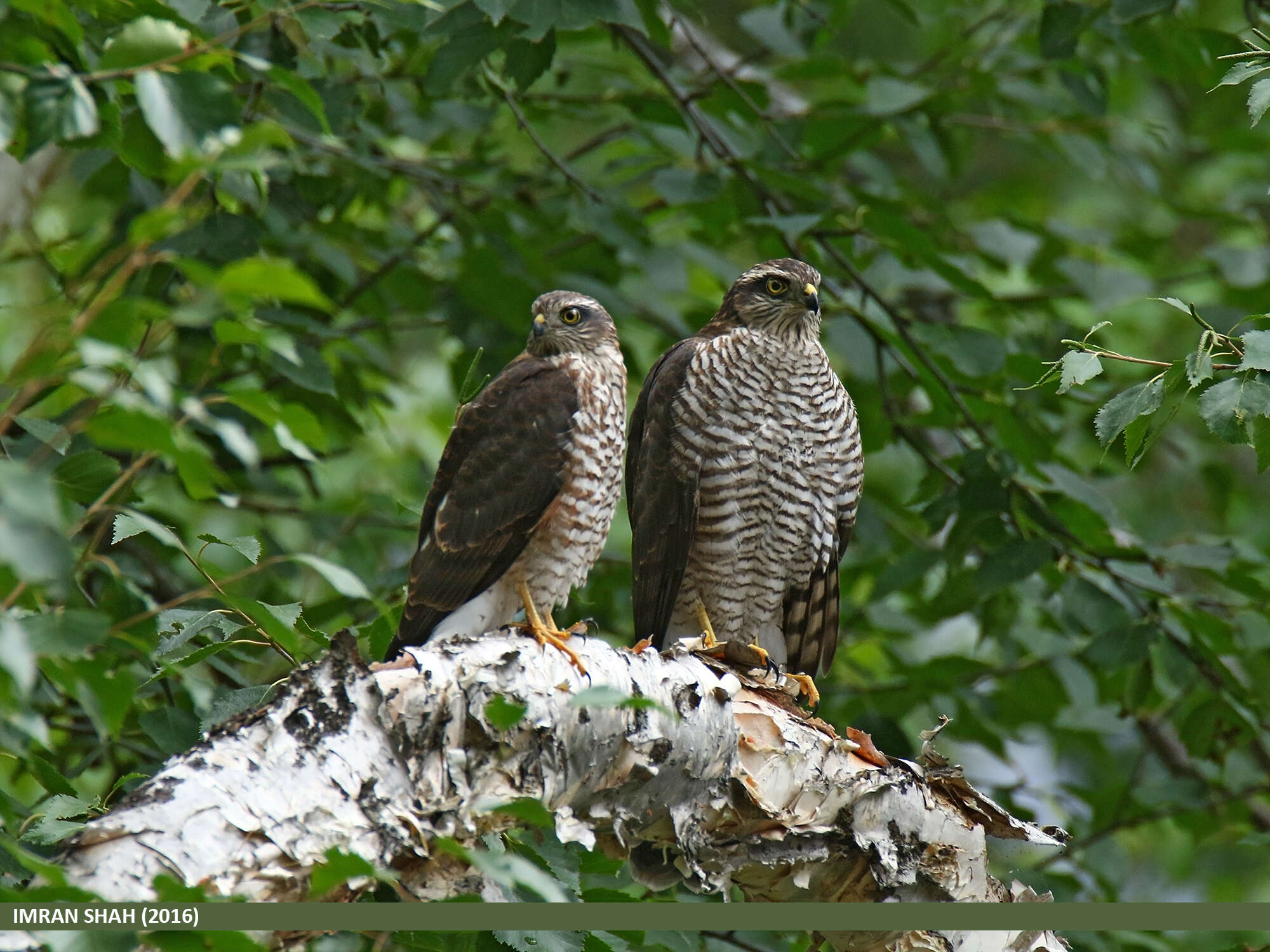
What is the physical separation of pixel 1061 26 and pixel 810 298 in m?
1.51

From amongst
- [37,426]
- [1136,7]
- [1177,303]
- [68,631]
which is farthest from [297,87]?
[1136,7]

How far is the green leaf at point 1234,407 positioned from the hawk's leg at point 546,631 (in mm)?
1346

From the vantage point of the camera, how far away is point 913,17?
4945 mm

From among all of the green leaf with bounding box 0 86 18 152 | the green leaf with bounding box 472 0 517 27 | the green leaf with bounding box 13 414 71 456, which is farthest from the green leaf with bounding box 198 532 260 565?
the green leaf with bounding box 472 0 517 27

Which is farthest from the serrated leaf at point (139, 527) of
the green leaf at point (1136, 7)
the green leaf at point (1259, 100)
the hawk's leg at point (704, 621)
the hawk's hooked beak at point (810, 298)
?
the green leaf at point (1136, 7)

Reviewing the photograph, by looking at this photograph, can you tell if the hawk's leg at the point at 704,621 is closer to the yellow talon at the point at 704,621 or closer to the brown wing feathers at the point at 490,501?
the yellow talon at the point at 704,621

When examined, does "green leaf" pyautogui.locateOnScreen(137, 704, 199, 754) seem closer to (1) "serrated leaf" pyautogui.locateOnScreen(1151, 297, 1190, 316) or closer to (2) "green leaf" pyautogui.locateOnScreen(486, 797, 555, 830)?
(2) "green leaf" pyautogui.locateOnScreen(486, 797, 555, 830)

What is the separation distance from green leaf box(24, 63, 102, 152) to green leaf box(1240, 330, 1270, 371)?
1981 millimetres

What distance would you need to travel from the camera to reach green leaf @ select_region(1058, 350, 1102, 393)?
89.1 inches

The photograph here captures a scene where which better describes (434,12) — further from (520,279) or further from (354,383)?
(354,383)

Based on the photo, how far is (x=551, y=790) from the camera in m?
2.47

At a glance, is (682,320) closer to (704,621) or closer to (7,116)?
(704,621)

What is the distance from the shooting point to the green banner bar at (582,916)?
1.75 metres

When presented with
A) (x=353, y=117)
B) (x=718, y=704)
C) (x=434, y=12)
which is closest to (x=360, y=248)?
(x=353, y=117)
